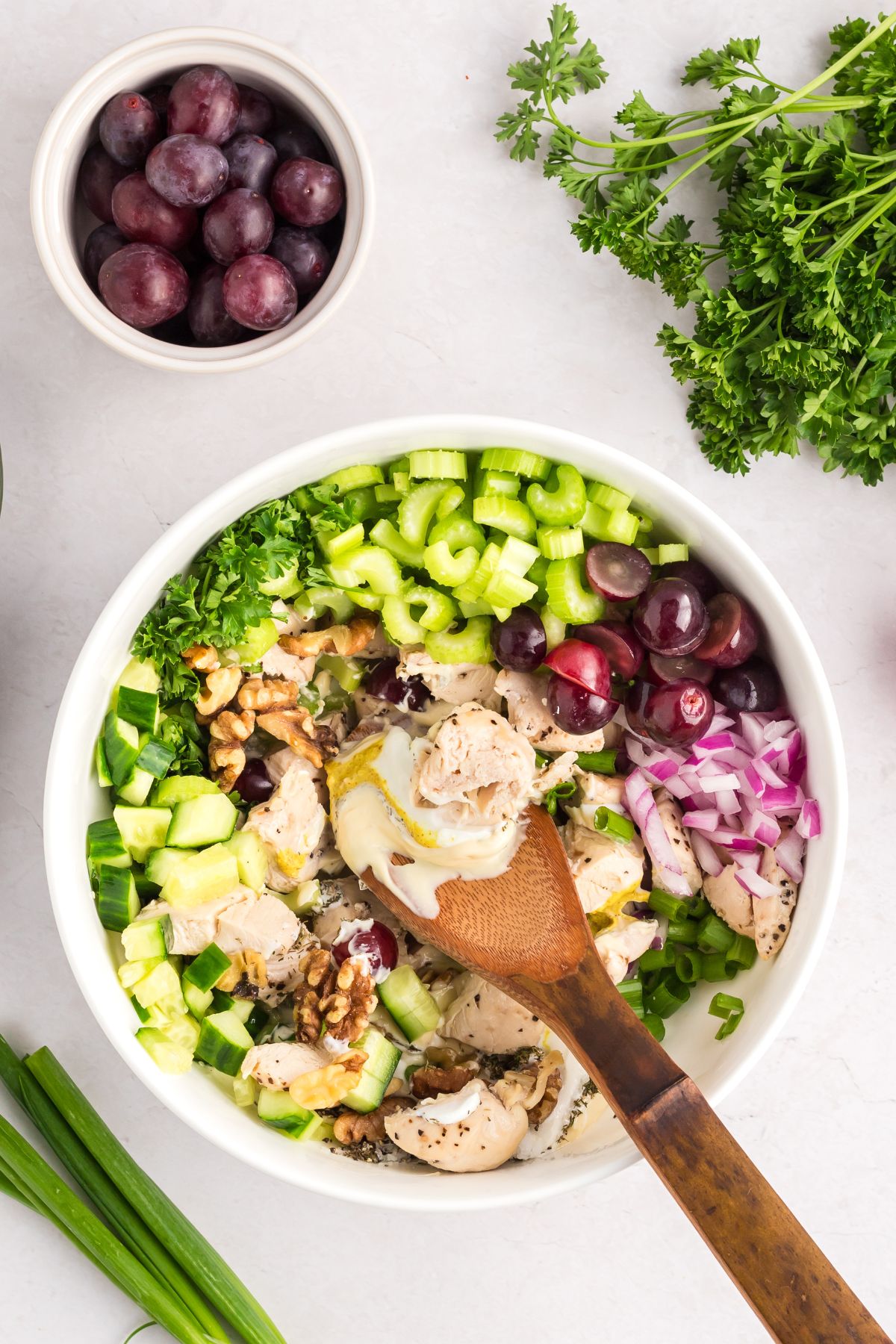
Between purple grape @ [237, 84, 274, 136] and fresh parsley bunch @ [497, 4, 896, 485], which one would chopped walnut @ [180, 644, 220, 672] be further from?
fresh parsley bunch @ [497, 4, 896, 485]

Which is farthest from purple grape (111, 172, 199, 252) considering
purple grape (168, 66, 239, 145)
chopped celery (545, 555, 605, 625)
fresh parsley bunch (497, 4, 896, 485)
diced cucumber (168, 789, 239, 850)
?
diced cucumber (168, 789, 239, 850)

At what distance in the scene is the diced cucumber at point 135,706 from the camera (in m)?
1.71

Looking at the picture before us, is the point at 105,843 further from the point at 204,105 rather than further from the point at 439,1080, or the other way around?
the point at 204,105

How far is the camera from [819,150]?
5.77ft

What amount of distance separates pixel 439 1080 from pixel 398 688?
705mm

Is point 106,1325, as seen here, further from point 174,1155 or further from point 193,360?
point 193,360

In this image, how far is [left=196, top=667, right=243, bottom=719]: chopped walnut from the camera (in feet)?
5.84

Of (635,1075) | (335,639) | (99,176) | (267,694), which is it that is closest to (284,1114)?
(635,1075)

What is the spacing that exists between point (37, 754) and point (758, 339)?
1532mm

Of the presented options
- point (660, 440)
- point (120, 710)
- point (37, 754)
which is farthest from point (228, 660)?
point (660, 440)

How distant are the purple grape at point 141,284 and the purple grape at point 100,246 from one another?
0.06m

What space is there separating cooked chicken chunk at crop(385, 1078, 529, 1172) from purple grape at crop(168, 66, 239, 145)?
64.6 inches

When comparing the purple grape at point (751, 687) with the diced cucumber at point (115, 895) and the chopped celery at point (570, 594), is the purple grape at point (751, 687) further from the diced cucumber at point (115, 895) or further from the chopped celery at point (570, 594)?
the diced cucumber at point (115, 895)

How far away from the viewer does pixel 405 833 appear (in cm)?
183
